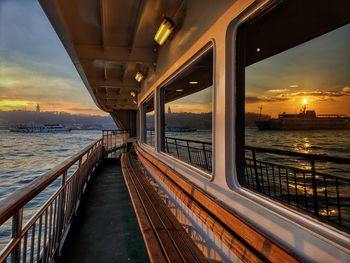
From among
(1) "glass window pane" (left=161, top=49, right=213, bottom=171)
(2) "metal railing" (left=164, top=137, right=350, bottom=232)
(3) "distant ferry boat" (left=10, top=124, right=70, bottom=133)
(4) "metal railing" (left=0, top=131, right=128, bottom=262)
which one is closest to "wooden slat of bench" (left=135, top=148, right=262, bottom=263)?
(2) "metal railing" (left=164, top=137, right=350, bottom=232)

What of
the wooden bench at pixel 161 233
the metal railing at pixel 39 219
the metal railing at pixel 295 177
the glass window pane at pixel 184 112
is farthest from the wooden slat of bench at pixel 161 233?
the glass window pane at pixel 184 112

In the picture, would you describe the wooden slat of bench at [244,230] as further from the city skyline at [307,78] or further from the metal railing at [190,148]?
the metal railing at [190,148]

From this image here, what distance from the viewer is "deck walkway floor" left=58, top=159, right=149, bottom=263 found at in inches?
96.2

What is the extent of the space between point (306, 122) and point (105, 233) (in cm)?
284

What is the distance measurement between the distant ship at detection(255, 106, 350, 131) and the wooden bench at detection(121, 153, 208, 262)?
1.43 m

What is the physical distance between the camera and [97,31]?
398 centimetres

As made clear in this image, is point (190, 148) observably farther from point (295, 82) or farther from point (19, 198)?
point (19, 198)

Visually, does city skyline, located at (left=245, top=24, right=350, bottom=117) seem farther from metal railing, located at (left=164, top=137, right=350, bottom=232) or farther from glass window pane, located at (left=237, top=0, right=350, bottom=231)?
metal railing, located at (left=164, top=137, right=350, bottom=232)

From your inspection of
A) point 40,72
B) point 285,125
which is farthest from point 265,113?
point 40,72

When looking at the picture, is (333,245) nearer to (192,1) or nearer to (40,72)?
(192,1)

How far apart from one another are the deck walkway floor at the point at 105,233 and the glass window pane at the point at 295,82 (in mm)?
1352

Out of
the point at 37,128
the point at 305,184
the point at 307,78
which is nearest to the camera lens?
the point at 305,184

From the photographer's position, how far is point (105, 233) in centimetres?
296

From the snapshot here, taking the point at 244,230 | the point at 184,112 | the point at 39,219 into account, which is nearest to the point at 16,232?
the point at 39,219
